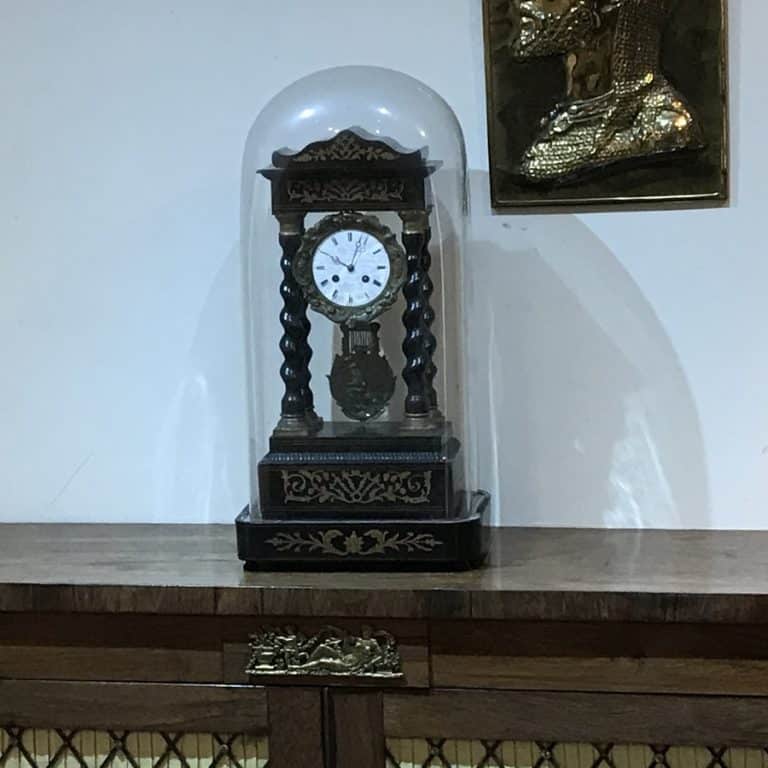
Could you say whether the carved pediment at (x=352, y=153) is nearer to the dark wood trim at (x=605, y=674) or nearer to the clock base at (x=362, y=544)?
the clock base at (x=362, y=544)

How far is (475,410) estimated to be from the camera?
1254 mm

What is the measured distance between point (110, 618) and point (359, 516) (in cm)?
26

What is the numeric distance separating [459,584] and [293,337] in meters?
0.30

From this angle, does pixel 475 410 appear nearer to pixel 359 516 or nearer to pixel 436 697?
pixel 359 516

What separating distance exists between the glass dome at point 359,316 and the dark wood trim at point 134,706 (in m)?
0.13

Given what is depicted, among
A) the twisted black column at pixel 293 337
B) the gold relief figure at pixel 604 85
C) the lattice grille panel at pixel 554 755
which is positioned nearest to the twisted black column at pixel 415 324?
the twisted black column at pixel 293 337

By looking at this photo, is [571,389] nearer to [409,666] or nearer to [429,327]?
[429,327]

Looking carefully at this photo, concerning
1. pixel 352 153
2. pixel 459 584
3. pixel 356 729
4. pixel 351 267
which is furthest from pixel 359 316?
pixel 356 729

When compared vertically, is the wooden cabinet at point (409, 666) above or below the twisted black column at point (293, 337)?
below

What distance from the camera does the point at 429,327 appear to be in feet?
3.67

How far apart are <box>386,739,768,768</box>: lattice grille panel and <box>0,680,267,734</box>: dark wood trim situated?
148 mm

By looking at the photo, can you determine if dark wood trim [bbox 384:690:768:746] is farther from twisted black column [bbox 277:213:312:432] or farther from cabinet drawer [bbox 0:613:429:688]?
twisted black column [bbox 277:213:312:432]

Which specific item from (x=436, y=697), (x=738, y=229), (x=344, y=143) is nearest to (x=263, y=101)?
(x=344, y=143)

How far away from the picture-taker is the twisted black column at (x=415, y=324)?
3.57ft
